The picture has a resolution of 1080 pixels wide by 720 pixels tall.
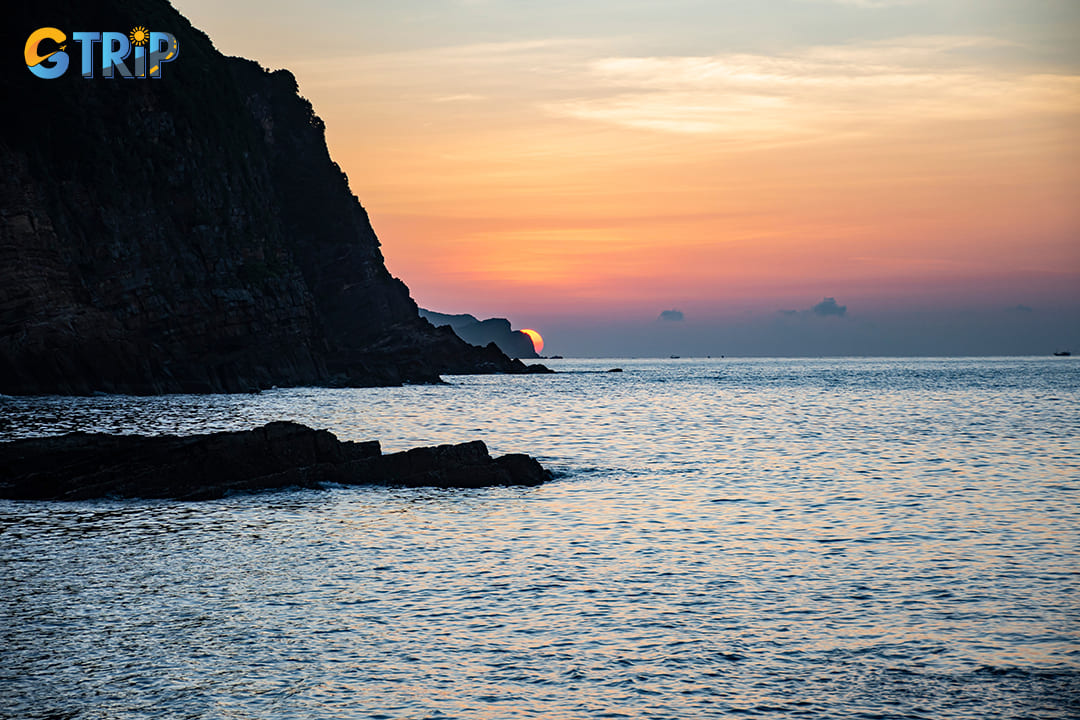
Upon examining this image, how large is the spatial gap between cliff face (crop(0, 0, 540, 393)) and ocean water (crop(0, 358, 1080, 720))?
5388 cm

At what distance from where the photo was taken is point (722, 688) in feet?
38.6

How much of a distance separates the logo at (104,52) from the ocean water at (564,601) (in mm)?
73138

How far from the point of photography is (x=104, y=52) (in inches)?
3474

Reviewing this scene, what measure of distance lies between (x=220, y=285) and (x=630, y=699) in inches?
3764

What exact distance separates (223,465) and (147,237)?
2721 inches

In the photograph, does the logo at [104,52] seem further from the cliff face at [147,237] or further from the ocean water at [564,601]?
the ocean water at [564,601]

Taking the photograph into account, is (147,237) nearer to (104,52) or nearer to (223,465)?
(104,52)

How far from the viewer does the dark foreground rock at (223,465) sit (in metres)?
27.8

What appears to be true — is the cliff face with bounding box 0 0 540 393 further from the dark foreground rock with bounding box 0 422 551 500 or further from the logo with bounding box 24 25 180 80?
the dark foreground rock with bounding box 0 422 551 500

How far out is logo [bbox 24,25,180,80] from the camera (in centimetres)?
8425

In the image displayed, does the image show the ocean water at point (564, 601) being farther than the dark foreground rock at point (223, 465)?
No

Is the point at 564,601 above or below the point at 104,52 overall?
below

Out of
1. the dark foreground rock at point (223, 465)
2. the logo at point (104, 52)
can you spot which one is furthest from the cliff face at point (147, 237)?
the dark foreground rock at point (223, 465)

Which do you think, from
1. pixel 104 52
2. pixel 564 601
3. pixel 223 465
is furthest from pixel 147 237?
pixel 564 601
